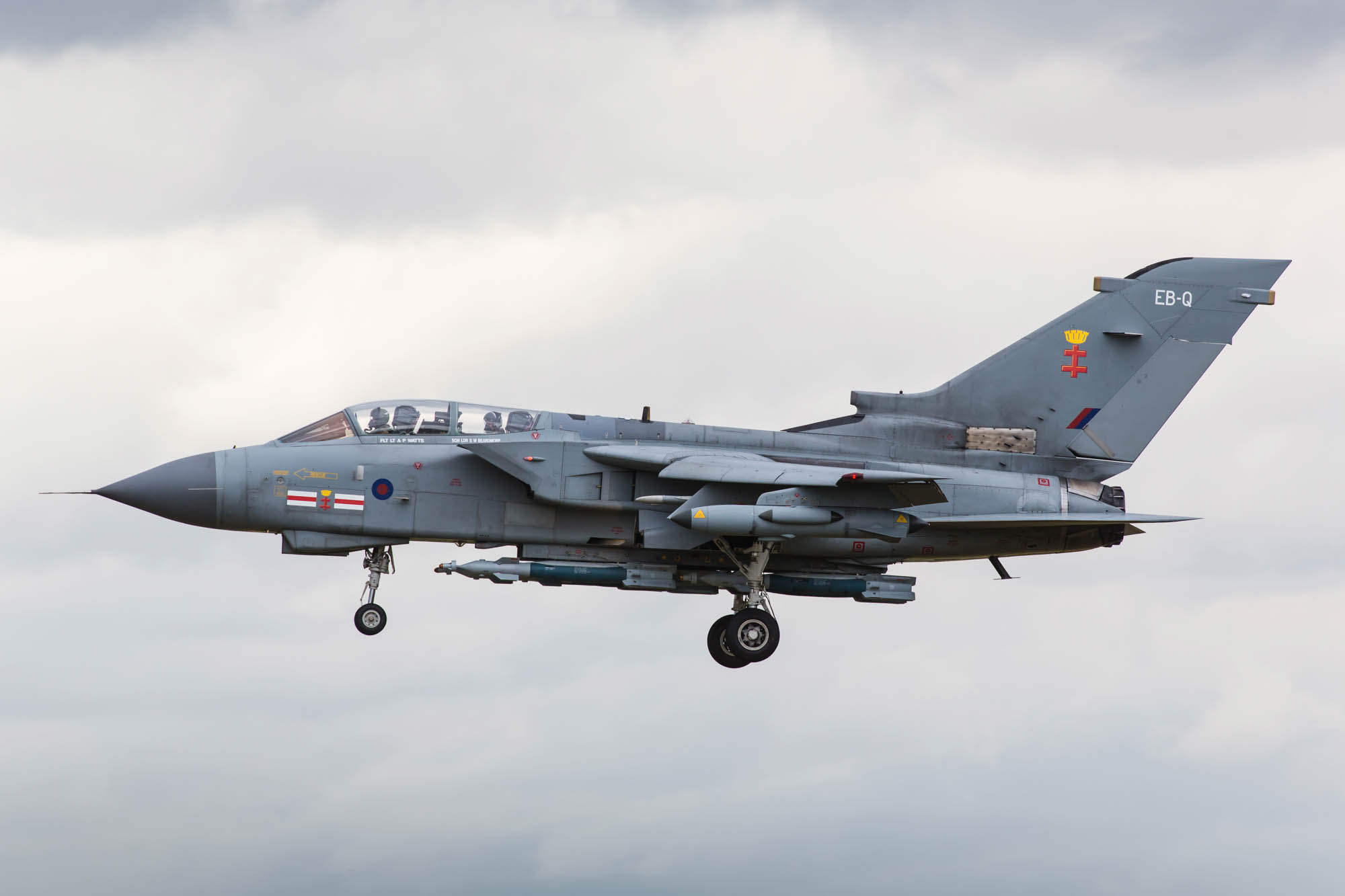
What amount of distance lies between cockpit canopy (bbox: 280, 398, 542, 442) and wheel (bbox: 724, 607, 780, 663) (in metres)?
4.11

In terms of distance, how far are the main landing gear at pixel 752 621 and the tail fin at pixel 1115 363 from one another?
359 centimetres

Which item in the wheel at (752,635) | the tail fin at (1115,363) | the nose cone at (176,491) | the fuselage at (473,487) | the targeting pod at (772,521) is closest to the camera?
the targeting pod at (772,521)

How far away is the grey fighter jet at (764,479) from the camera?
23.5m

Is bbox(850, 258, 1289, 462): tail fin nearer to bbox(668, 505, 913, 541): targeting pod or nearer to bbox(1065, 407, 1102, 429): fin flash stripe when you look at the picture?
bbox(1065, 407, 1102, 429): fin flash stripe

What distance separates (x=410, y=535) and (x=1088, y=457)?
34.4ft

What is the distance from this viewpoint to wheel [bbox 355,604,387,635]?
2402cm

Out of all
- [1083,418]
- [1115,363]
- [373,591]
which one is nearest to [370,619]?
[373,591]

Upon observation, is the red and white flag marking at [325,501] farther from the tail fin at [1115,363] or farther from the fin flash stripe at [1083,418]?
the fin flash stripe at [1083,418]

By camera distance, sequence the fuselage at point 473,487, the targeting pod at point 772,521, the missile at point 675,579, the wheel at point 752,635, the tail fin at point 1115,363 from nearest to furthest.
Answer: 1. the targeting pod at point 772,521
2. the fuselage at point 473,487
3. the missile at point 675,579
4. the wheel at point 752,635
5. the tail fin at point 1115,363

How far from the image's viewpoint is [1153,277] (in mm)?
26703

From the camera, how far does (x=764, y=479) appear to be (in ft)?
76.0

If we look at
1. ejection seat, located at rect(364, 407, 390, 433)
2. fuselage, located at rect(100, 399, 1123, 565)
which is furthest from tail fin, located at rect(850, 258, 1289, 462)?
ejection seat, located at rect(364, 407, 390, 433)

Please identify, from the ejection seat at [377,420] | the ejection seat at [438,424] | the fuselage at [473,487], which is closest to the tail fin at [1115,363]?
the fuselage at [473,487]

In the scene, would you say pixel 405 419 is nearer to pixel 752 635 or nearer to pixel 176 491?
pixel 176 491
